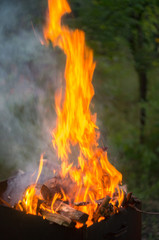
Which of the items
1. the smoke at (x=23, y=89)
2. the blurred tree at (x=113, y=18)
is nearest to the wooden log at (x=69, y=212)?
the smoke at (x=23, y=89)

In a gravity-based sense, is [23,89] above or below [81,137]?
above

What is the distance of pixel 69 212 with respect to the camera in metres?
2.73

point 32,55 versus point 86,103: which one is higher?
point 32,55

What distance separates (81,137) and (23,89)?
2.75m

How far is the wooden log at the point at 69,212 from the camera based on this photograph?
8.64ft

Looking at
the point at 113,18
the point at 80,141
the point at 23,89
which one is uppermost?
the point at 113,18

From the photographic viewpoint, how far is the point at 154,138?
7812 mm

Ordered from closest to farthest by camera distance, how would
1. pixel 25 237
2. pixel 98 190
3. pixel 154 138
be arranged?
pixel 25 237 < pixel 98 190 < pixel 154 138

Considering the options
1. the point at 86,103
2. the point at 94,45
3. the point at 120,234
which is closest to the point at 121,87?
the point at 94,45

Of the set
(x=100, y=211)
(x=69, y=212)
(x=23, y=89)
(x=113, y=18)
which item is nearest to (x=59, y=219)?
(x=69, y=212)

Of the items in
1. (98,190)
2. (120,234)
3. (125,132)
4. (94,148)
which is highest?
(125,132)

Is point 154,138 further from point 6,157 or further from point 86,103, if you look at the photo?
point 86,103

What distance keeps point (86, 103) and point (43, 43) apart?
2514 millimetres

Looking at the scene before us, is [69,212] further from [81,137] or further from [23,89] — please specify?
[23,89]
